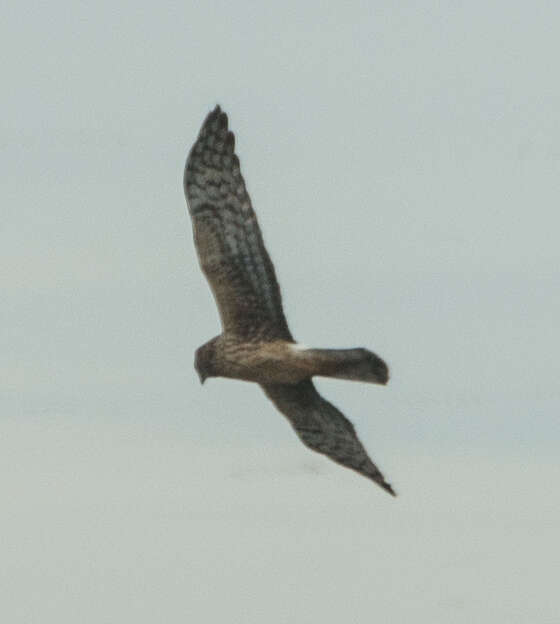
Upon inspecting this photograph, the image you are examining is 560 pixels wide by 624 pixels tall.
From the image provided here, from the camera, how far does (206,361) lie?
81.9ft

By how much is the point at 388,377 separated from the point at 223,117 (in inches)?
163

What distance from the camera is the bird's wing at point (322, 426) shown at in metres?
26.1

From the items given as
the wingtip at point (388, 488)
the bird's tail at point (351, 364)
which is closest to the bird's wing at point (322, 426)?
the wingtip at point (388, 488)

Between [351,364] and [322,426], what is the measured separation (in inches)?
125

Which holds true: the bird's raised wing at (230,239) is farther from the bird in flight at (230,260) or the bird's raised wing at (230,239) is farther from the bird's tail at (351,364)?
the bird's tail at (351,364)

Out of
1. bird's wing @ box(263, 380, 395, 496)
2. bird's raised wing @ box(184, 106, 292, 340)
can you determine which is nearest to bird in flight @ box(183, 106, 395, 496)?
bird's raised wing @ box(184, 106, 292, 340)

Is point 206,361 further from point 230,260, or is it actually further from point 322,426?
point 322,426

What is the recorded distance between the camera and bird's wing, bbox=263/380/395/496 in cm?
2614

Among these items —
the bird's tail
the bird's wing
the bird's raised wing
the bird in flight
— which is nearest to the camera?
the bird's tail

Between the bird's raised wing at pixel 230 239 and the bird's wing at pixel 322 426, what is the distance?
144 cm

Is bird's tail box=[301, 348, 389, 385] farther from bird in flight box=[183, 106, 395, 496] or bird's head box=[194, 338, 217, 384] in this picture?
bird's head box=[194, 338, 217, 384]

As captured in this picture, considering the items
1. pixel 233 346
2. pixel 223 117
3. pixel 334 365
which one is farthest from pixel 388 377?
pixel 223 117

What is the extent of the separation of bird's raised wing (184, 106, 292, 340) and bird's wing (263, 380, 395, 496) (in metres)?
1.44

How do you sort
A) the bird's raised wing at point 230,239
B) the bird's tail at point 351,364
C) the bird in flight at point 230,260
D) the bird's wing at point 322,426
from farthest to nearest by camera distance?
the bird's wing at point 322,426 → the bird's raised wing at point 230,239 → the bird in flight at point 230,260 → the bird's tail at point 351,364
